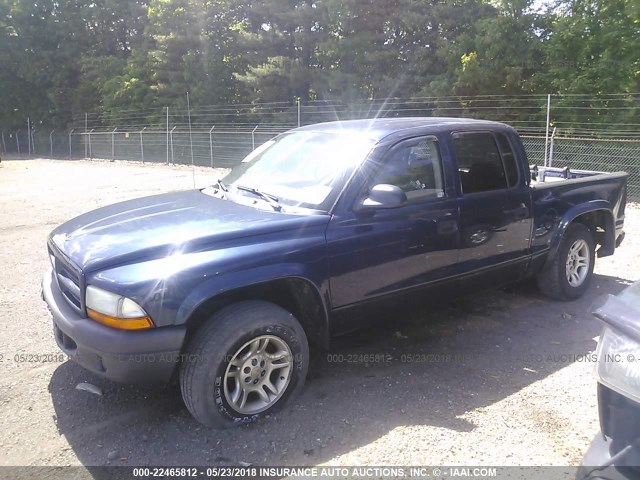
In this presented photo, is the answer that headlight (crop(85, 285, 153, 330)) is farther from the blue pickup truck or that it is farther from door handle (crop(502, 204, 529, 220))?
door handle (crop(502, 204, 529, 220))

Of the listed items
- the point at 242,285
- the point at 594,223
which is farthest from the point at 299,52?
the point at 242,285

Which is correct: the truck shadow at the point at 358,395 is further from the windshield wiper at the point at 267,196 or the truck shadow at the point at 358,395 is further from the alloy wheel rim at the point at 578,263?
the windshield wiper at the point at 267,196

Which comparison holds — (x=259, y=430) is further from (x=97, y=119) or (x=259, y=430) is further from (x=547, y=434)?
(x=97, y=119)

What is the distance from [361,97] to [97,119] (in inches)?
862

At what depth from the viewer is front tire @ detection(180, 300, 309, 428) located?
3.03 m

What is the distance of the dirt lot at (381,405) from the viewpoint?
Result: 2.98 meters

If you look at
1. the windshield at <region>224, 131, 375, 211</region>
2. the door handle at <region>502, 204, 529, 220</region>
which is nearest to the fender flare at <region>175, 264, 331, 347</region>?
the windshield at <region>224, 131, 375, 211</region>

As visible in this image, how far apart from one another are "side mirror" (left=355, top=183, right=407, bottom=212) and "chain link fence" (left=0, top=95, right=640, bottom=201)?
415 inches

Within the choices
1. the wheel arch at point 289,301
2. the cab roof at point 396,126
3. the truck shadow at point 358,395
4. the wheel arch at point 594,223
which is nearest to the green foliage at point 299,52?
the wheel arch at point 594,223

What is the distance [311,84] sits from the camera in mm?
24656

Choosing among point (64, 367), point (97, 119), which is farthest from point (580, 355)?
point (97, 119)

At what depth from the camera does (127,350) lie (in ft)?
9.43

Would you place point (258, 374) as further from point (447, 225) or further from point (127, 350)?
point (447, 225)

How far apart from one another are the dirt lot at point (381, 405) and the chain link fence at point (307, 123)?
368 inches
